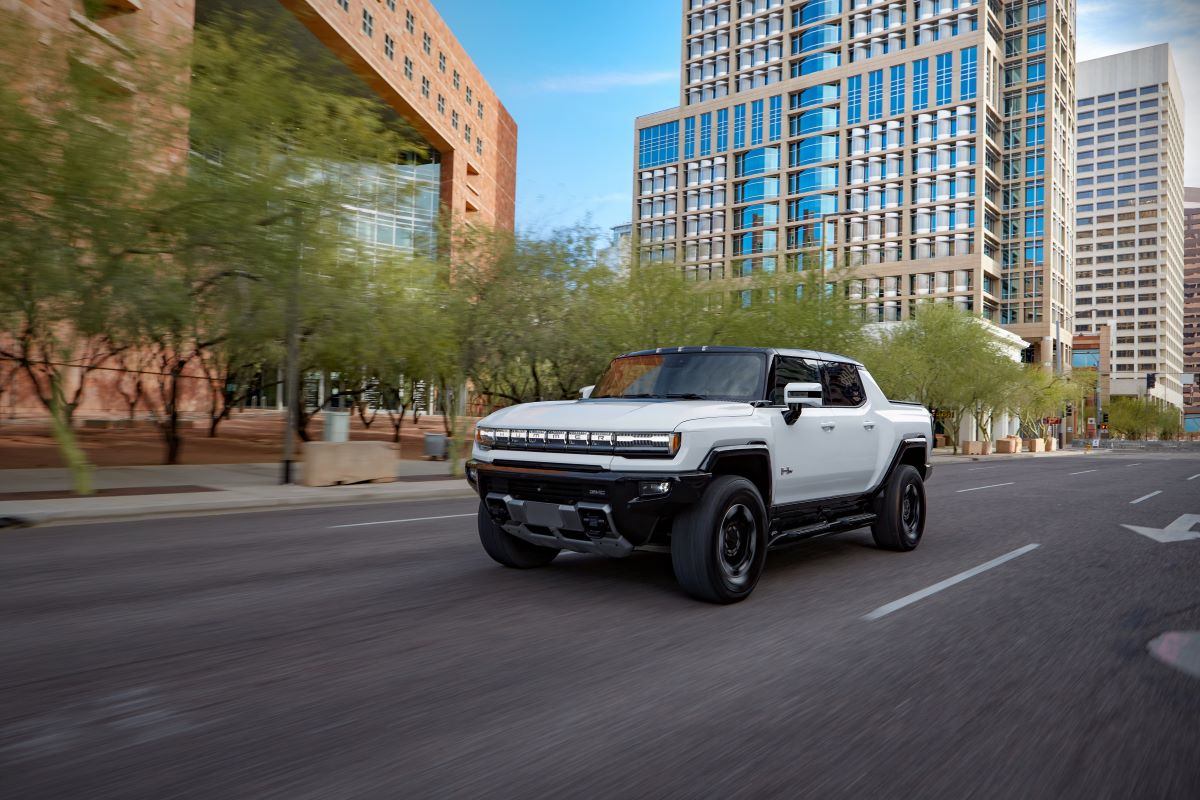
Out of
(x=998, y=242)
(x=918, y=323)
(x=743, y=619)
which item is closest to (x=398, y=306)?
(x=743, y=619)

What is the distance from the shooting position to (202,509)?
11508mm

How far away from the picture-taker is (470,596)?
18.6ft

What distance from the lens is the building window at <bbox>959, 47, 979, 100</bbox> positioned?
76.4m

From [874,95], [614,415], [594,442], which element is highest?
[874,95]

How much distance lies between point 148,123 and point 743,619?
11155 mm

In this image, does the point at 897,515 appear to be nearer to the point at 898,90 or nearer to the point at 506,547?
the point at 506,547

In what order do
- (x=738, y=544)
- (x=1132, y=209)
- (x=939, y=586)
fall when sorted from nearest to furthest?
(x=738, y=544)
(x=939, y=586)
(x=1132, y=209)

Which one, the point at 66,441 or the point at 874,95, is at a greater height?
the point at 874,95

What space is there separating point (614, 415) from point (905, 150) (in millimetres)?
83489

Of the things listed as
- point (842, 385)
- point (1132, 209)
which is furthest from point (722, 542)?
point (1132, 209)

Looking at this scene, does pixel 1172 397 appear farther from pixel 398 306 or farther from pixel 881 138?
pixel 398 306

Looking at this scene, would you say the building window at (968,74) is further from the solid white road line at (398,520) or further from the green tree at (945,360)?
the solid white road line at (398,520)

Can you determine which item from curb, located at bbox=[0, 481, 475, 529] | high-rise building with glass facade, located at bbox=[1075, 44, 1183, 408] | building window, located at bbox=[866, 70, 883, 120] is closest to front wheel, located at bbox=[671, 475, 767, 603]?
curb, located at bbox=[0, 481, 475, 529]

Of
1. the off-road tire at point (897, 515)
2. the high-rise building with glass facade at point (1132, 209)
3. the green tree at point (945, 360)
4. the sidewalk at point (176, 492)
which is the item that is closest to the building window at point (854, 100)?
the green tree at point (945, 360)
